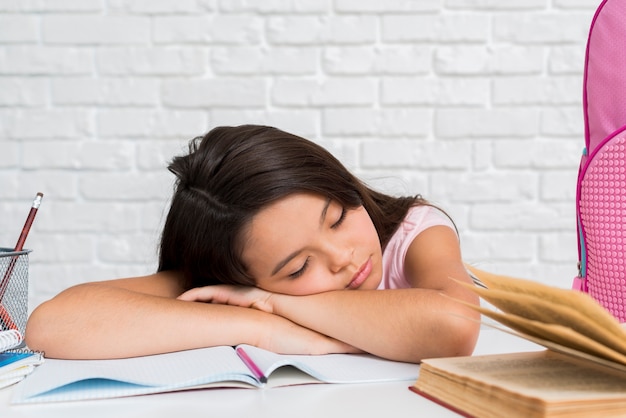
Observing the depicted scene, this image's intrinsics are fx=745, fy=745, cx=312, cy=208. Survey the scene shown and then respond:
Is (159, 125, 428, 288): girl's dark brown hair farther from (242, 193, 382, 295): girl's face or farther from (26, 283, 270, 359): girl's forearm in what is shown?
(26, 283, 270, 359): girl's forearm

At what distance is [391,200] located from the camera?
1420 millimetres

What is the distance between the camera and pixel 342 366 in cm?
80

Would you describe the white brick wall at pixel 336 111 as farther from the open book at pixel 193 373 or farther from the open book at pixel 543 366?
the open book at pixel 543 366

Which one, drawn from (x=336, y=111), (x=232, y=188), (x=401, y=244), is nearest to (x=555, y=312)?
(x=232, y=188)

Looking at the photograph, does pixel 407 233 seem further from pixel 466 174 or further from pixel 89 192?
pixel 89 192

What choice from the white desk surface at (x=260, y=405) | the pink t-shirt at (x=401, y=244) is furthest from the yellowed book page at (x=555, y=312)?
the pink t-shirt at (x=401, y=244)

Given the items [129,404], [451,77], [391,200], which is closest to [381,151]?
[451,77]

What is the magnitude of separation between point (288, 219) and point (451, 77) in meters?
1.09

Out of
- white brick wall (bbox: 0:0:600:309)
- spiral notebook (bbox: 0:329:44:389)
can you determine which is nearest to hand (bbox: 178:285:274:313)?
spiral notebook (bbox: 0:329:44:389)

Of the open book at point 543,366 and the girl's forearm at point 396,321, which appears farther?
the girl's forearm at point 396,321

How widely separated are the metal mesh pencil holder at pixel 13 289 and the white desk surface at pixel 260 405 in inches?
7.8

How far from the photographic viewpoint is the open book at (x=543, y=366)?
50cm

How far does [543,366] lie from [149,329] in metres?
0.47

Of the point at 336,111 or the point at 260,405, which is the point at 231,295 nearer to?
the point at 260,405
